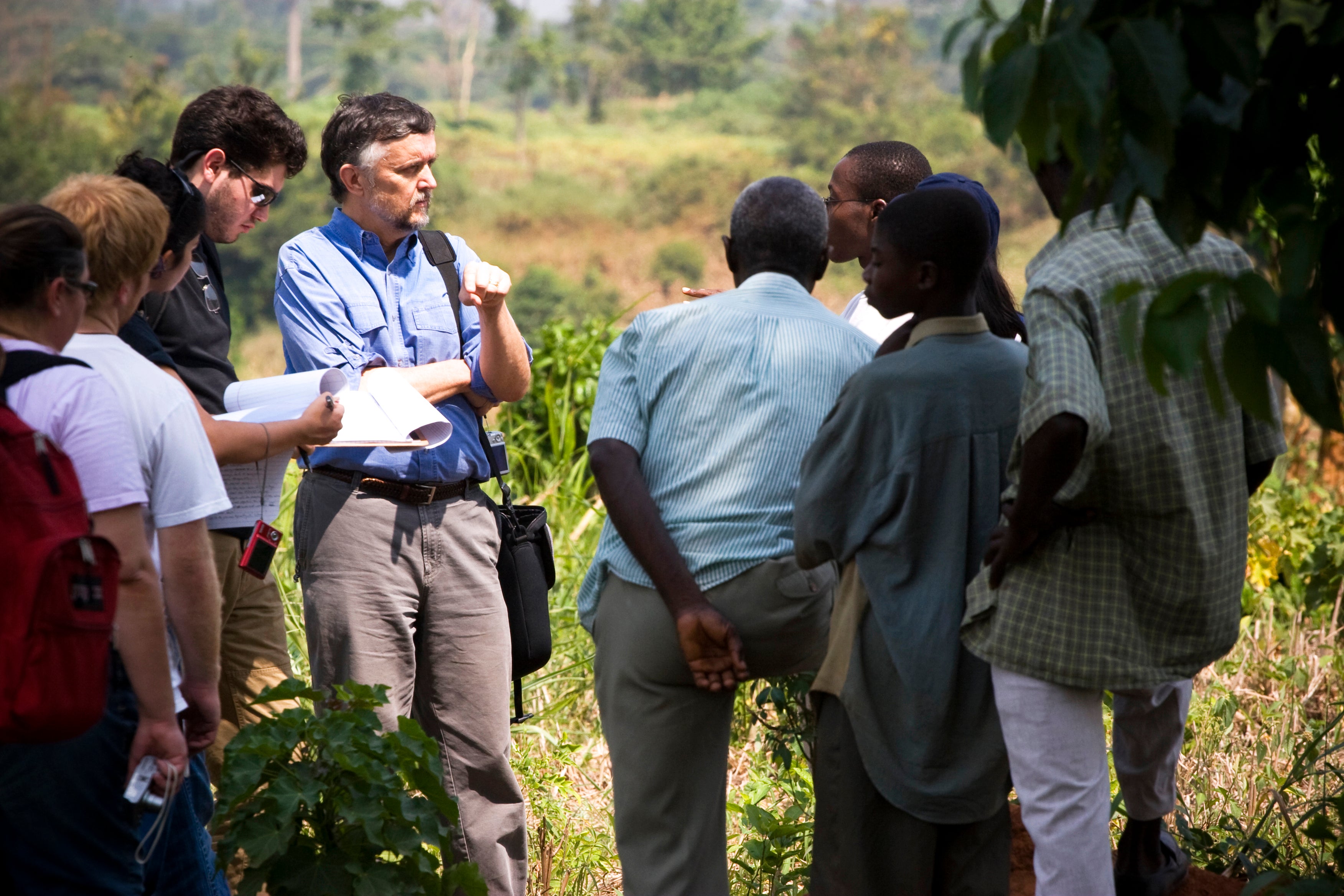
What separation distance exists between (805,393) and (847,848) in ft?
2.67

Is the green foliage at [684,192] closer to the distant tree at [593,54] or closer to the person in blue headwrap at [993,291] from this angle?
the distant tree at [593,54]

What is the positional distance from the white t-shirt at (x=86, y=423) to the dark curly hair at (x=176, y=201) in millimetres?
545

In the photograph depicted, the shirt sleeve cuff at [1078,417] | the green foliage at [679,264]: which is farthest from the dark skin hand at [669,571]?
the green foliage at [679,264]

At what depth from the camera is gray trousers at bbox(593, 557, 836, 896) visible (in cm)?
235

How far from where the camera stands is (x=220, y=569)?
2.79 metres

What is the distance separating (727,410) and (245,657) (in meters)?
1.33

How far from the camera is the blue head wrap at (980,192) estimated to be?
9.64 ft

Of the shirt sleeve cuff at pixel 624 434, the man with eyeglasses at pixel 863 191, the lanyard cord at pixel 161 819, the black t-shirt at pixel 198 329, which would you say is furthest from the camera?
the man with eyeglasses at pixel 863 191

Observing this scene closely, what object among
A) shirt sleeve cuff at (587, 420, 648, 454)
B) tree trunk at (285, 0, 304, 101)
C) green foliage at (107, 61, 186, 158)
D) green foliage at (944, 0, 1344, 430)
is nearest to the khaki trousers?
shirt sleeve cuff at (587, 420, 648, 454)

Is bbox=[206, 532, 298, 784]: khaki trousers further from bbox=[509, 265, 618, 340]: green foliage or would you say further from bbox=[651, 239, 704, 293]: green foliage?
bbox=[651, 239, 704, 293]: green foliage

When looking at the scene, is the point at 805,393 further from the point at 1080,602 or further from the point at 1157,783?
the point at 1157,783

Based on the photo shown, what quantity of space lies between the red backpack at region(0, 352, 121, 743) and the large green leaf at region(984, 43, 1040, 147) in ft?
4.34

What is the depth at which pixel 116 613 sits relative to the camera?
1.91m

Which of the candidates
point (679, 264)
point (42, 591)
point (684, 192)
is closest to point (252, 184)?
point (42, 591)
